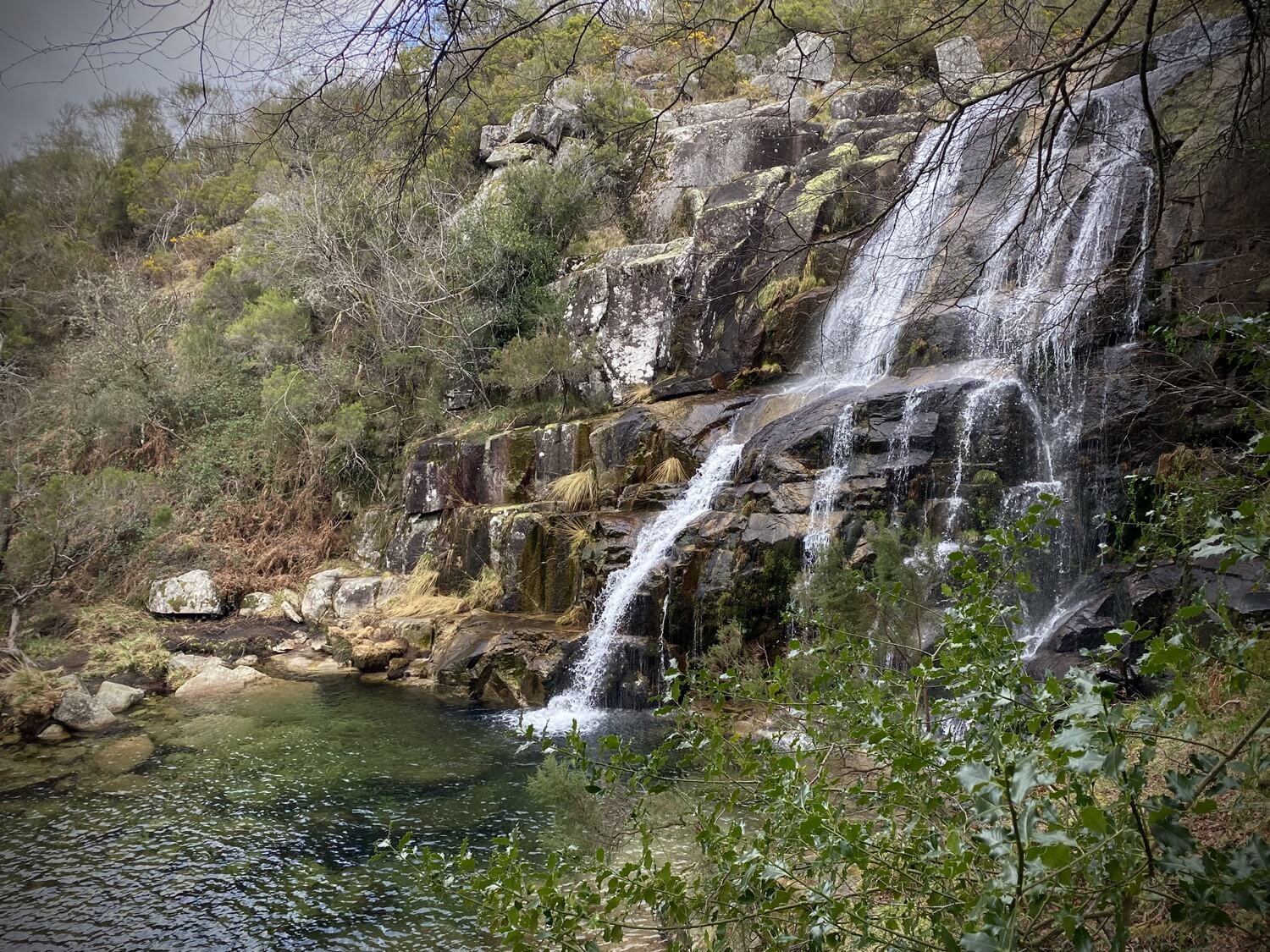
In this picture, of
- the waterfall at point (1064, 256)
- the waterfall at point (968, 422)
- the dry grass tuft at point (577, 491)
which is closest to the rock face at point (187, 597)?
the dry grass tuft at point (577, 491)

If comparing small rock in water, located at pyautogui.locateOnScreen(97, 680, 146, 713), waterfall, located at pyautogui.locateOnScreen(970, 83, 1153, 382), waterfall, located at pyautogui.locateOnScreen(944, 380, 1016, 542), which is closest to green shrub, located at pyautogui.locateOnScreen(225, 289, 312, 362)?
small rock in water, located at pyautogui.locateOnScreen(97, 680, 146, 713)

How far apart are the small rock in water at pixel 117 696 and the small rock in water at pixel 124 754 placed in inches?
42.4

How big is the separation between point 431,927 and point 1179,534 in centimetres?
414

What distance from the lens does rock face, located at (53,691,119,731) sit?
7.98m

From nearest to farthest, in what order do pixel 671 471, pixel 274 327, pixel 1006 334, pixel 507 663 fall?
pixel 507 663
pixel 1006 334
pixel 671 471
pixel 274 327

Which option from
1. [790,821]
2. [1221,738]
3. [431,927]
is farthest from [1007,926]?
[431,927]

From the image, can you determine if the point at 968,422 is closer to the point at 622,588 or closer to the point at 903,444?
the point at 903,444

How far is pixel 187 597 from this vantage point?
1234 cm

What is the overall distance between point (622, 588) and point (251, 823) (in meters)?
4.45

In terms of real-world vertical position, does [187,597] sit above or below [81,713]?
above

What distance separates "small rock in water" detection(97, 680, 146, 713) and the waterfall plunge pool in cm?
22

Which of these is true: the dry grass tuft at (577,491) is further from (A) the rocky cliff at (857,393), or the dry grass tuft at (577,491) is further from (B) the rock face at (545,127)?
(B) the rock face at (545,127)

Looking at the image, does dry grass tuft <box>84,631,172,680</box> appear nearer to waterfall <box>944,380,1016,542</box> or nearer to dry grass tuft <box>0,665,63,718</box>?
dry grass tuft <box>0,665,63,718</box>

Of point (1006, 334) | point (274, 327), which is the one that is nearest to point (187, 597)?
point (274, 327)
